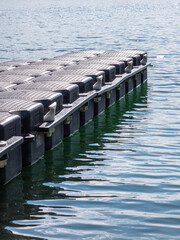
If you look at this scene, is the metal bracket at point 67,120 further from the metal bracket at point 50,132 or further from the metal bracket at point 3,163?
the metal bracket at point 3,163

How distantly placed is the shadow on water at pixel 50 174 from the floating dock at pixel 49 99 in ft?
0.49

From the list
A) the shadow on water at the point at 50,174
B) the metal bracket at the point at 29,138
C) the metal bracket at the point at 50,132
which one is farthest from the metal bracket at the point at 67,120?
the metal bracket at the point at 29,138

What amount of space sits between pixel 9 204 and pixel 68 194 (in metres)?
0.82

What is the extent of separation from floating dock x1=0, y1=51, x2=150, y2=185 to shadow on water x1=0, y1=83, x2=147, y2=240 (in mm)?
149

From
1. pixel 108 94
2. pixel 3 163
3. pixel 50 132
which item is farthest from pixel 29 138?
pixel 108 94

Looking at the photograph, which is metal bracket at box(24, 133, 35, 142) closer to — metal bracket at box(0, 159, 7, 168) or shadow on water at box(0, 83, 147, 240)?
shadow on water at box(0, 83, 147, 240)

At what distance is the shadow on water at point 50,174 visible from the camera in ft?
25.2

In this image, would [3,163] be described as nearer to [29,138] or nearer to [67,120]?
[29,138]

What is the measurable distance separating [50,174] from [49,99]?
1431 millimetres

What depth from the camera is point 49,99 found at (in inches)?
408

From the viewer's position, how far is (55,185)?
8.89 metres

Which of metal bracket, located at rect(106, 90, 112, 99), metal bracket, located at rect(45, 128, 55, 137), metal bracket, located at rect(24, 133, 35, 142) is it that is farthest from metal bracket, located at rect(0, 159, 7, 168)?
metal bracket, located at rect(106, 90, 112, 99)

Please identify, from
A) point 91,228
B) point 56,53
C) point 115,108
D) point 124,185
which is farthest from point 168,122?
point 56,53

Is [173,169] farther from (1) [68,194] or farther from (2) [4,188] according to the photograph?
(2) [4,188]
